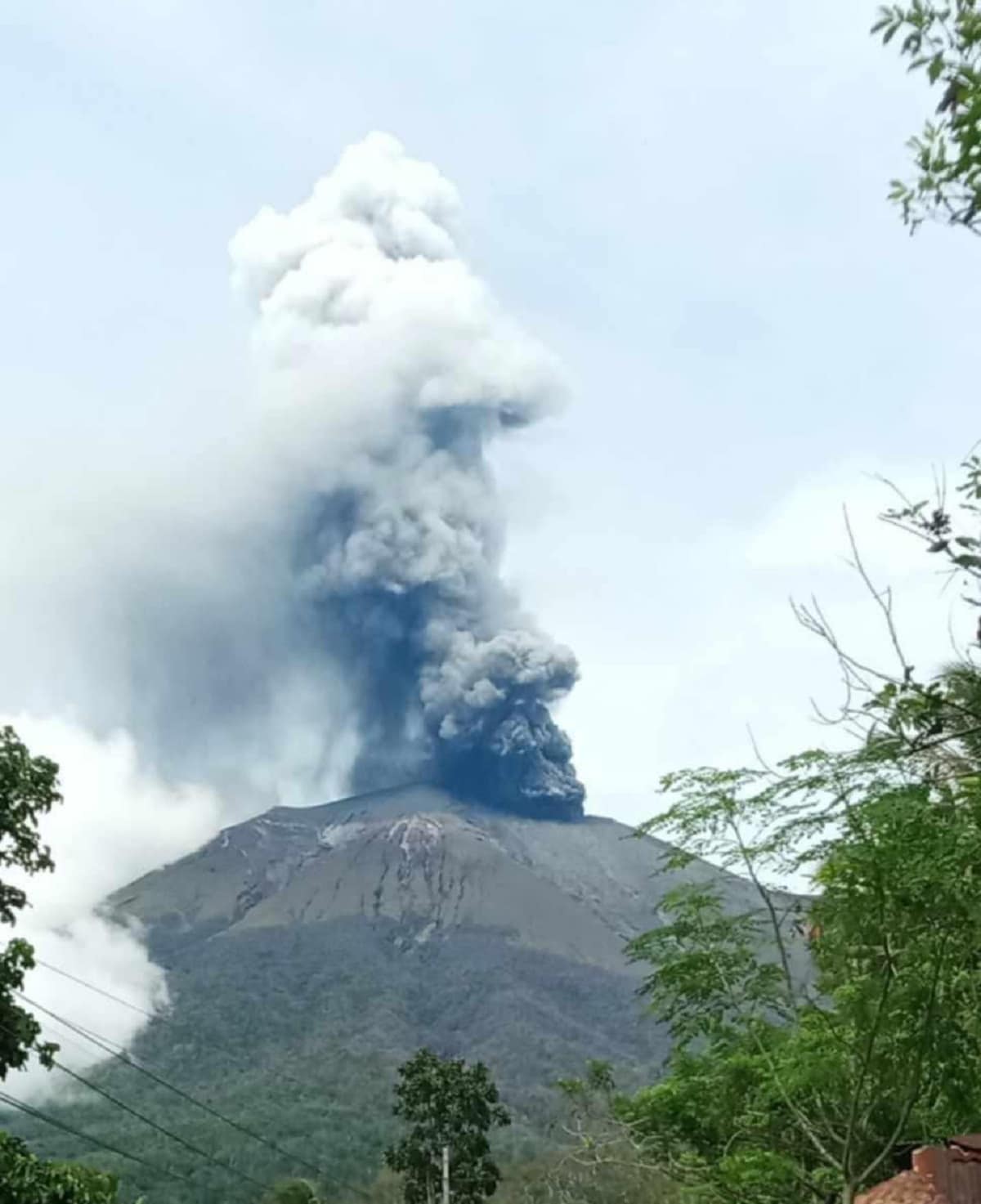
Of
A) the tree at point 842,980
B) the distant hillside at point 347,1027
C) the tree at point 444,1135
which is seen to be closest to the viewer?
the tree at point 842,980

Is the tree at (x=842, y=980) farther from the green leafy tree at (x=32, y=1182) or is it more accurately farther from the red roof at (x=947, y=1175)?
the green leafy tree at (x=32, y=1182)

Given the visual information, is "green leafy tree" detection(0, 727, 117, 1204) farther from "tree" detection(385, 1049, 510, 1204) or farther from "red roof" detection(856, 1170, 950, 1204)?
"tree" detection(385, 1049, 510, 1204)

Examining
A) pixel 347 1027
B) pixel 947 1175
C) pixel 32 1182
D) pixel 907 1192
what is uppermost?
pixel 347 1027

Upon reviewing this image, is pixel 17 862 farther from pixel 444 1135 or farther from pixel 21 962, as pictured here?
pixel 444 1135

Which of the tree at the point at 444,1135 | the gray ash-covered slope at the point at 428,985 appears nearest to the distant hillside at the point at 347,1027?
the gray ash-covered slope at the point at 428,985

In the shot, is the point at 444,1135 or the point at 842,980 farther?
the point at 444,1135

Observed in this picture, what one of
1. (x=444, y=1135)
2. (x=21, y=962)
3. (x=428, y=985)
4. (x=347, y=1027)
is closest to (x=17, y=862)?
(x=21, y=962)

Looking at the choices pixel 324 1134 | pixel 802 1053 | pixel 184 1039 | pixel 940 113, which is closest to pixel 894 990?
pixel 802 1053
